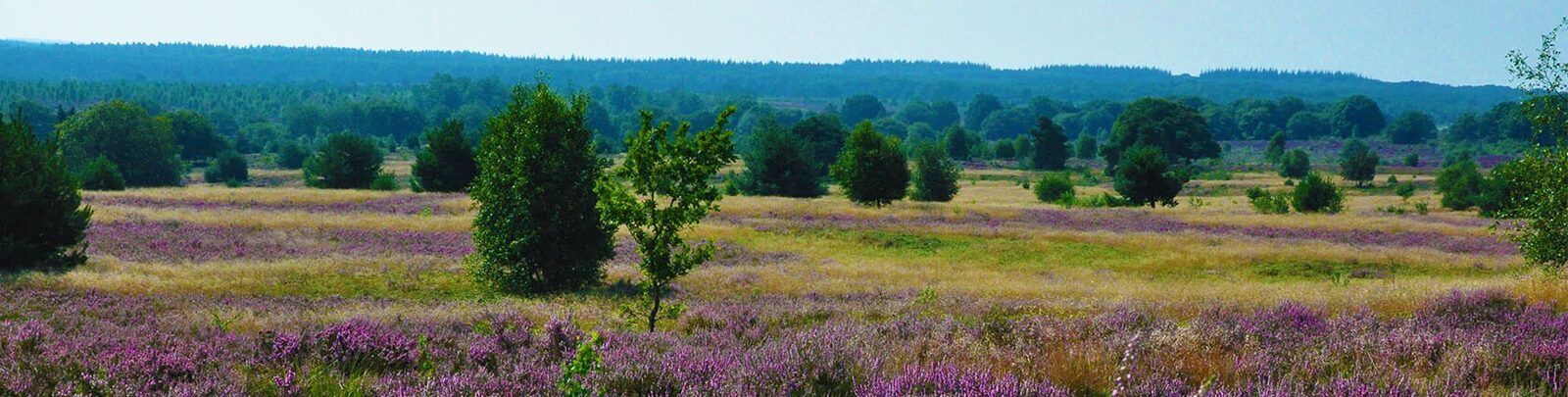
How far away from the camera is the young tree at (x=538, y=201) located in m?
25.7

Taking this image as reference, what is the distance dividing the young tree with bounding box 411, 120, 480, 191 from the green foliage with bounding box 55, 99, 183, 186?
132ft

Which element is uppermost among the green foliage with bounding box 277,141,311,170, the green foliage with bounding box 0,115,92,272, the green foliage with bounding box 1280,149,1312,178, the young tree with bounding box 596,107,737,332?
the young tree with bounding box 596,107,737,332

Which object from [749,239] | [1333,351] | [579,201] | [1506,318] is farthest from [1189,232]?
[1333,351]

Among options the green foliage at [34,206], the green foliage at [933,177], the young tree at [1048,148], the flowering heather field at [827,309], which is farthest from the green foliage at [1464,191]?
the green foliage at [34,206]

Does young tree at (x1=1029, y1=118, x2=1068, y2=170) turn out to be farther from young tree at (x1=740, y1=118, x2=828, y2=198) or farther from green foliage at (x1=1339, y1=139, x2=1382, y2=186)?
young tree at (x1=740, y1=118, x2=828, y2=198)

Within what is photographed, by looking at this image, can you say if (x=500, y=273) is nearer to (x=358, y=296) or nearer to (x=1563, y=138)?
(x=358, y=296)

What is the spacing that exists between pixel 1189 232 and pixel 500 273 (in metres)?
32.5

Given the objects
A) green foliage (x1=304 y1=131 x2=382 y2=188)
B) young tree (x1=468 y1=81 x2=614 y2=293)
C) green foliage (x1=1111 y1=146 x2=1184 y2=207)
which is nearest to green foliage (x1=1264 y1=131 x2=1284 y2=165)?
green foliage (x1=1111 y1=146 x2=1184 y2=207)

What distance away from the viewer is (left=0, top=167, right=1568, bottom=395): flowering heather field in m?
5.86

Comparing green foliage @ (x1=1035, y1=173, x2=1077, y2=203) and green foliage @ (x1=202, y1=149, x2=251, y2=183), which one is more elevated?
green foliage @ (x1=1035, y1=173, x2=1077, y2=203)

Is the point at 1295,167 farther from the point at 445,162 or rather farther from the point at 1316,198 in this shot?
the point at 445,162

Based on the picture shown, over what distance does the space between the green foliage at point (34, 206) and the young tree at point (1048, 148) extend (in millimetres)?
127302

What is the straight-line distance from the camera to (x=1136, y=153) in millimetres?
76188

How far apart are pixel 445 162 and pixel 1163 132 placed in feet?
356
